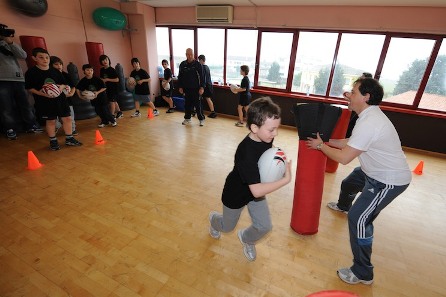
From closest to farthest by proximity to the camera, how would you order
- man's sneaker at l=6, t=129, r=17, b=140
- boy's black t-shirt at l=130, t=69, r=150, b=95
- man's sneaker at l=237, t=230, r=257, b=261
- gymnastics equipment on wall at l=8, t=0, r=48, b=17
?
man's sneaker at l=237, t=230, r=257, b=261 < man's sneaker at l=6, t=129, r=17, b=140 < gymnastics equipment on wall at l=8, t=0, r=48, b=17 < boy's black t-shirt at l=130, t=69, r=150, b=95

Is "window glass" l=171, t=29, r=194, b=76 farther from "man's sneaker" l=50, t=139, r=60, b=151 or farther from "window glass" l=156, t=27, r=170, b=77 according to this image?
"man's sneaker" l=50, t=139, r=60, b=151

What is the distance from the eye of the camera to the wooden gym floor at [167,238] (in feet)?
6.06

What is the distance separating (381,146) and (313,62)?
4744mm

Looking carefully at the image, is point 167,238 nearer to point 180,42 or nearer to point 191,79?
point 191,79

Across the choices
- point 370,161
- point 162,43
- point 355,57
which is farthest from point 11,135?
point 355,57

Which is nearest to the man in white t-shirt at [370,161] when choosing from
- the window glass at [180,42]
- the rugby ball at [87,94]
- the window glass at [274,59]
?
the window glass at [274,59]

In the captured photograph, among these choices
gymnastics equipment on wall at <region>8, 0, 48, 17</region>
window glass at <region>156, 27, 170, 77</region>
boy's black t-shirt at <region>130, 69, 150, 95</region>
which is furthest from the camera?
window glass at <region>156, 27, 170, 77</region>

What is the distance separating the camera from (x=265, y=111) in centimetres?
141

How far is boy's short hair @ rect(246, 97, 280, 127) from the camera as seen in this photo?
1.41 meters

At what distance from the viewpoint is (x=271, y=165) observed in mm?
1508

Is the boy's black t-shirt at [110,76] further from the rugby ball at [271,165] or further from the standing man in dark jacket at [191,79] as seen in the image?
the rugby ball at [271,165]

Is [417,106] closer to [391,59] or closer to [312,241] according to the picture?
[391,59]

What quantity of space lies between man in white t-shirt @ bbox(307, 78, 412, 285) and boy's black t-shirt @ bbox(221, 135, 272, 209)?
2.20 feet

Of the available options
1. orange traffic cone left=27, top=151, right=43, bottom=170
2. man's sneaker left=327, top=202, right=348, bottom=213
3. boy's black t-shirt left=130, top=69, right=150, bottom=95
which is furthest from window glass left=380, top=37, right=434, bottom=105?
orange traffic cone left=27, top=151, right=43, bottom=170
